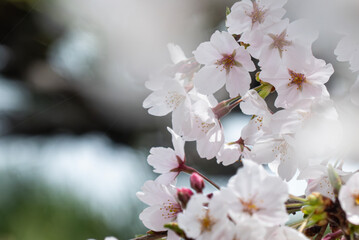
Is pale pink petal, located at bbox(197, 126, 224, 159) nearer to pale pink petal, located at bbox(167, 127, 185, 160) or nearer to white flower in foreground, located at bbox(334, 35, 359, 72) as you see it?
pale pink petal, located at bbox(167, 127, 185, 160)

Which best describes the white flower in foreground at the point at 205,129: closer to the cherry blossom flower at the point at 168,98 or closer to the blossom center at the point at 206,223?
the cherry blossom flower at the point at 168,98

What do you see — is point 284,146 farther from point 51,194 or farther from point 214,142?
point 51,194

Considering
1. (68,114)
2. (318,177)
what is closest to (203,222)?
(318,177)

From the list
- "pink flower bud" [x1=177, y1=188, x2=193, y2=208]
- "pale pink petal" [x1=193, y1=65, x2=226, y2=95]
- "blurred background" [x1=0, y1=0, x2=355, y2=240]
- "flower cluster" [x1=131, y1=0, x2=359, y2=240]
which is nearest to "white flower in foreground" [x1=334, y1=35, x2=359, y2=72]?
"flower cluster" [x1=131, y1=0, x2=359, y2=240]

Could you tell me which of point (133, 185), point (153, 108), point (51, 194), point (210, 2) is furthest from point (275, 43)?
point (51, 194)

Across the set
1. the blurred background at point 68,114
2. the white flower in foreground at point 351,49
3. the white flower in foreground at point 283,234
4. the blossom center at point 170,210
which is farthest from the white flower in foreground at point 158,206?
the blurred background at point 68,114

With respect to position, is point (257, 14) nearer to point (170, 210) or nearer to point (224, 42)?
point (224, 42)
